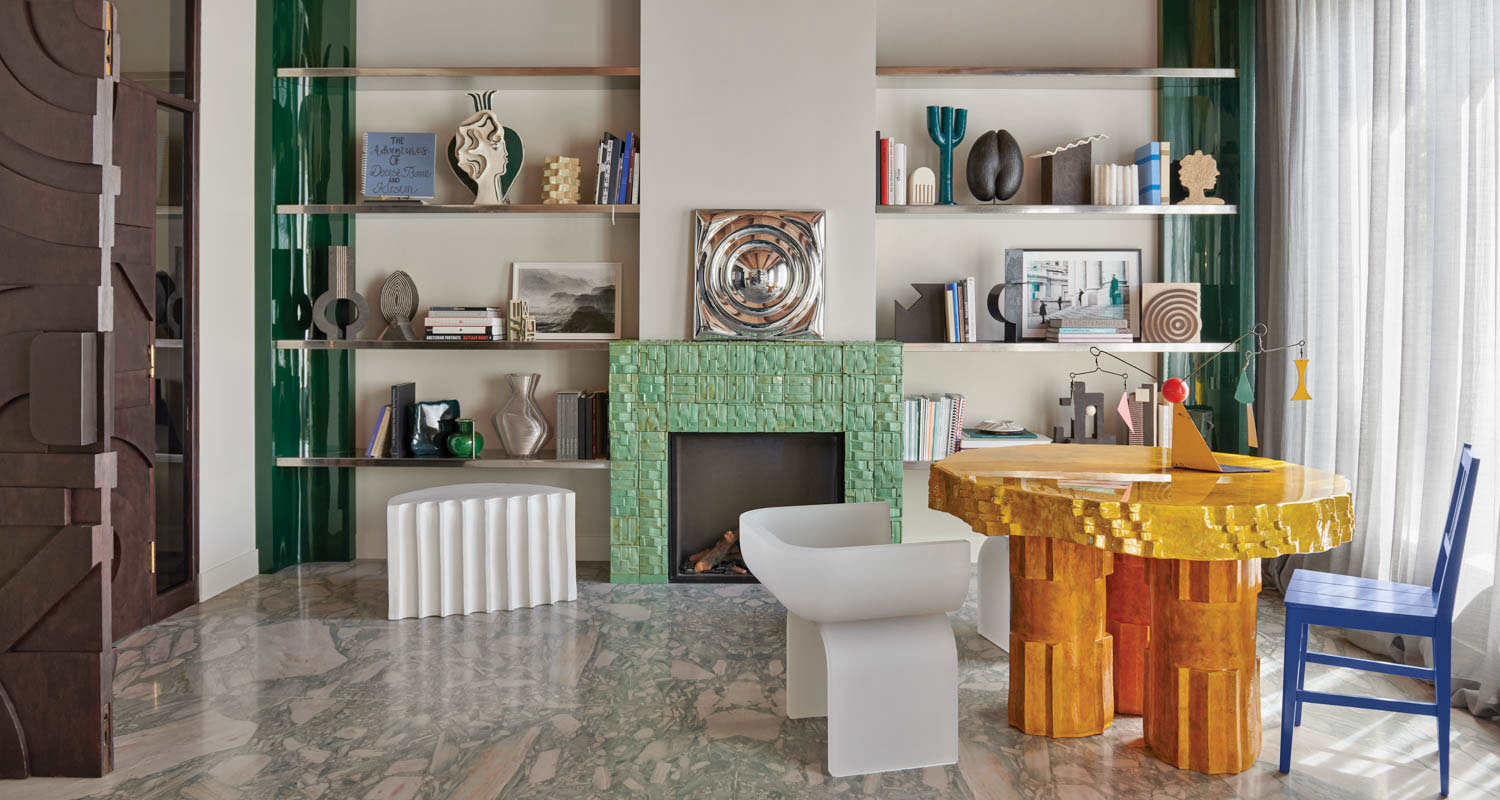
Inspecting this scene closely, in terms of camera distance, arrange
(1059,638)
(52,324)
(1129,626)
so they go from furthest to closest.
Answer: (1129,626) < (1059,638) < (52,324)

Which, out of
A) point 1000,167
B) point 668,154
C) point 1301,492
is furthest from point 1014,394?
point 1301,492

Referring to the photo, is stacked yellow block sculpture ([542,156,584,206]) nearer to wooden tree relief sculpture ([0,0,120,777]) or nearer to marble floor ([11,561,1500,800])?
marble floor ([11,561,1500,800])

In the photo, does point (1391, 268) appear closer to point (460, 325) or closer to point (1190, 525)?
point (1190, 525)

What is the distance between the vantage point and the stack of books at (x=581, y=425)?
4.30m

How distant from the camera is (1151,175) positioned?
4246mm

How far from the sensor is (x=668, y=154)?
→ 4.17m

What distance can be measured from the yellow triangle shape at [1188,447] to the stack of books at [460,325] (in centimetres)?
286

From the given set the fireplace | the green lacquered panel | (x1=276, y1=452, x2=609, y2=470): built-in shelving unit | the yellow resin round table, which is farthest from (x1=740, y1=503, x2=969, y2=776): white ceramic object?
the green lacquered panel

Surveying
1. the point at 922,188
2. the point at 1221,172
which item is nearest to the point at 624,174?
the point at 922,188

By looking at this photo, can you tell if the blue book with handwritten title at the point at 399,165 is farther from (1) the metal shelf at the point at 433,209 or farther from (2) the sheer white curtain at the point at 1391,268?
(2) the sheer white curtain at the point at 1391,268

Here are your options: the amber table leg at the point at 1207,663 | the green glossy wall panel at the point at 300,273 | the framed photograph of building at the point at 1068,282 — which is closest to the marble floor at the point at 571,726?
the amber table leg at the point at 1207,663

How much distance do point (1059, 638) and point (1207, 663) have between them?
0.35m

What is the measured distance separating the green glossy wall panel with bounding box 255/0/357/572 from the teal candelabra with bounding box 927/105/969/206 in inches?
107

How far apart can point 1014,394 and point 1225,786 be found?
251 centimetres
